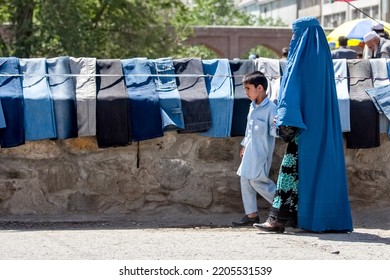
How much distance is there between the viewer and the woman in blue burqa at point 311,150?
788 cm

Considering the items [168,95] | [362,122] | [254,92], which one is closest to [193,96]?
[168,95]

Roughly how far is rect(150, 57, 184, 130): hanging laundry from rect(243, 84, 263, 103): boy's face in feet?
2.17

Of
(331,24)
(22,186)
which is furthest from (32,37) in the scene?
(331,24)

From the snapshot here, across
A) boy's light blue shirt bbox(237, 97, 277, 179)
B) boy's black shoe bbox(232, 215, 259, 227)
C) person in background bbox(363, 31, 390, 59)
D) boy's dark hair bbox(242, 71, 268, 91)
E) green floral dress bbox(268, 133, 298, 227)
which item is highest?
person in background bbox(363, 31, 390, 59)

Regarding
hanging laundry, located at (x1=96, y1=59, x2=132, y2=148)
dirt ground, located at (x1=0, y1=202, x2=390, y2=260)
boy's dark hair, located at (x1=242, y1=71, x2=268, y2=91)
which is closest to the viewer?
dirt ground, located at (x1=0, y1=202, x2=390, y2=260)

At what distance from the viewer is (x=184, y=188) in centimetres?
894

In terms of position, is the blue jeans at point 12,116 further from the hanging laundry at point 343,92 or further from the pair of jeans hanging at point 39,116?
the hanging laundry at point 343,92

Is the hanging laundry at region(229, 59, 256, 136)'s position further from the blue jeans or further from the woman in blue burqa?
the blue jeans

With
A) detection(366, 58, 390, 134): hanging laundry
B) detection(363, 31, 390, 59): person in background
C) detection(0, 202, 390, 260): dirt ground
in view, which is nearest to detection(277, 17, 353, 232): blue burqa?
detection(0, 202, 390, 260): dirt ground

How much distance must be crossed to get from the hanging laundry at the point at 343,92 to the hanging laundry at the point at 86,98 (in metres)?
2.14

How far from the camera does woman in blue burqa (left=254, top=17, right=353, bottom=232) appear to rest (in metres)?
7.88

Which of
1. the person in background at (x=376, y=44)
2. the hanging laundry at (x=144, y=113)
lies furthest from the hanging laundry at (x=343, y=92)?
the person in background at (x=376, y=44)

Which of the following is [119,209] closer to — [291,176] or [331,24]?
[291,176]

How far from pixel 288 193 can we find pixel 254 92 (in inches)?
35.4
